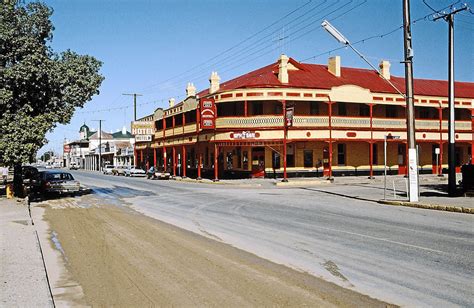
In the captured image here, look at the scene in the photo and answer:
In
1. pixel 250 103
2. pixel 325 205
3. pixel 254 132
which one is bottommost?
pixel 325 205

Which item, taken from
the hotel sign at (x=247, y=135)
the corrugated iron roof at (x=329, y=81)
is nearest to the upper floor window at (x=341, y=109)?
the corrugated iron roof at (x=329, y=81)

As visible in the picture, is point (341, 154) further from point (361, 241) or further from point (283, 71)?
point (361, 241)

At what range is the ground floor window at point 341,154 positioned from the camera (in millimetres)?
42438

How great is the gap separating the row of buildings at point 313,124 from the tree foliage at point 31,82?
54.9 ft

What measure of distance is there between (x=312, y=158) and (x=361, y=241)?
Answer: 99.9 feet

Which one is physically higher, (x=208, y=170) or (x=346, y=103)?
(x=346, y=103)

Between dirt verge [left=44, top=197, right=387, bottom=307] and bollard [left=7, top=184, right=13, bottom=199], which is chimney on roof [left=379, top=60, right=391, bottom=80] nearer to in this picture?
bollard [left=7, top=184, right=13, bottom=199]

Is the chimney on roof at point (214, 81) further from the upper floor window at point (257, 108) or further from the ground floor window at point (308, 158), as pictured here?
the ground floor window at point (308, 158)

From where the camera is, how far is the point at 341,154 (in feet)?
140

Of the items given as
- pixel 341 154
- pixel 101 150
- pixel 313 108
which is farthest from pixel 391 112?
pixel 101 150

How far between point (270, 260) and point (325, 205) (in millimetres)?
11533

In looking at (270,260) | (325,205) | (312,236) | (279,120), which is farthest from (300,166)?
(270,260)

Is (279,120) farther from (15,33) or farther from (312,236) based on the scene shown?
(312,236)

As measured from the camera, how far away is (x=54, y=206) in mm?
20188
